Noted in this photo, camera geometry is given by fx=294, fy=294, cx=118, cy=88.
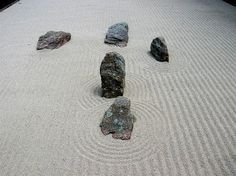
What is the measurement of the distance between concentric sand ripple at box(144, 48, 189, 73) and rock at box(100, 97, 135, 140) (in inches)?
59.2

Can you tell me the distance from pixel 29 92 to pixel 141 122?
170cm

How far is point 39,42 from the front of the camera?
5625 millimetres

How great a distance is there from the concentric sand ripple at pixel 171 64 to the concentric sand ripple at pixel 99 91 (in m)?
0.41

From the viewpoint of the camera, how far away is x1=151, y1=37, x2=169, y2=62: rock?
4.98m

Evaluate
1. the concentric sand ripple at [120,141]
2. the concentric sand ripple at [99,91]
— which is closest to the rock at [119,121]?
the concentric sand ripple at [120,141]

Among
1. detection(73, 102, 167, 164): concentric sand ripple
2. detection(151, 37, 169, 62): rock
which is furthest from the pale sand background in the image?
detection(151, 37, 169, 62): rock

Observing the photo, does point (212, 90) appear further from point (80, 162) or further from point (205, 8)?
point (205, 8)

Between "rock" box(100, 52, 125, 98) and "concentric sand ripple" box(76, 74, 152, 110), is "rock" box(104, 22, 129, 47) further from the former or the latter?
"rock" box(100, 52, 125, 98)

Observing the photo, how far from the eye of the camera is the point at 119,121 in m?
3.25

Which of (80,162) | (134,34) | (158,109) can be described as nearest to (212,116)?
(158,109)

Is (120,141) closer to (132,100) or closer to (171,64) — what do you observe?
(132,100)

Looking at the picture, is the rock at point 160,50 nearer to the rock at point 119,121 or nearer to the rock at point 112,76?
the rock at point 112,76

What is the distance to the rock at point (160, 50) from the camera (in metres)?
4.98

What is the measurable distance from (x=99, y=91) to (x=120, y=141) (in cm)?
114
